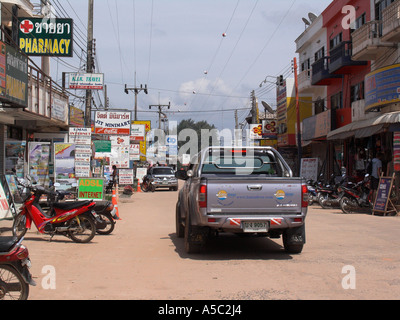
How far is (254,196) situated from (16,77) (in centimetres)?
751

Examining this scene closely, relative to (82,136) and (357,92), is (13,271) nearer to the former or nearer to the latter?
(82,136)

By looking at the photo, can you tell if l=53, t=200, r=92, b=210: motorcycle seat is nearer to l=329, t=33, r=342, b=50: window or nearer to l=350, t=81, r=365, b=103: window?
l=350, t=81, r=365, b=103: window

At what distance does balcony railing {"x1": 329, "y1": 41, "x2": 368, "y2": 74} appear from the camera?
2481 centimetres

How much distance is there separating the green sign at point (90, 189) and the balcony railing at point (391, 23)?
1292 cm

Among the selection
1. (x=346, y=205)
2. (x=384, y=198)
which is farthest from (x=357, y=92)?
(x=384, y=198)

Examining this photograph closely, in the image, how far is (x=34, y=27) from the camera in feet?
63.2

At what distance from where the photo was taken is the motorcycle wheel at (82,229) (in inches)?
416

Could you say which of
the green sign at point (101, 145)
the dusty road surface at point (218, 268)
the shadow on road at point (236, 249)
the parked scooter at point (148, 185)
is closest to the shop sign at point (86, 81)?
the green sign at point (101, 145)

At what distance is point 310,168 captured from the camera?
87.7 ft

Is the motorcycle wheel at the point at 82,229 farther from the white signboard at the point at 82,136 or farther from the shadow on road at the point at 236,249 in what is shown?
the white signboard at the point at 82,136

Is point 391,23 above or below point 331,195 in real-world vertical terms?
above
